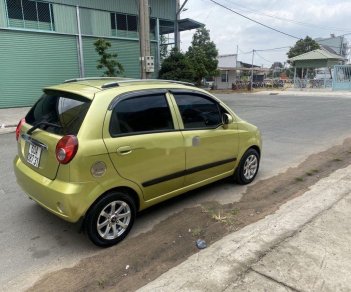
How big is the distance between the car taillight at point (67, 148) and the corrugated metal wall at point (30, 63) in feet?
50.1

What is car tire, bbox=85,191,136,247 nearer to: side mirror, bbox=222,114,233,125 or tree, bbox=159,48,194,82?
side mirror, bbox=222,114,233,125

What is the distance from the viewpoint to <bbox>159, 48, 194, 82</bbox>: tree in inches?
749

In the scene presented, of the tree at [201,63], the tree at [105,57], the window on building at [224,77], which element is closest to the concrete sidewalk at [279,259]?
the tree at [105,57]

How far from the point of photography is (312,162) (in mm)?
6477

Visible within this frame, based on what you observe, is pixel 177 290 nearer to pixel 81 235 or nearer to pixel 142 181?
pixel 142 181

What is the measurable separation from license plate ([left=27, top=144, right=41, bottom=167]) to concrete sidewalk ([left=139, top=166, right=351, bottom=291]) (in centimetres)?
175

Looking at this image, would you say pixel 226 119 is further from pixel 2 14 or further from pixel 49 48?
pixel 49 48

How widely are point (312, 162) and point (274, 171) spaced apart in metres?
1.09

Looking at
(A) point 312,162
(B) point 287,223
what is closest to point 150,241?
(B) point 287,223

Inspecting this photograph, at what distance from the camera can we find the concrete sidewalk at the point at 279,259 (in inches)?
101

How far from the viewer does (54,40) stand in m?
17.5

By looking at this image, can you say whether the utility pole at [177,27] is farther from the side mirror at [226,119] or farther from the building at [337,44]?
the building at [337,44]

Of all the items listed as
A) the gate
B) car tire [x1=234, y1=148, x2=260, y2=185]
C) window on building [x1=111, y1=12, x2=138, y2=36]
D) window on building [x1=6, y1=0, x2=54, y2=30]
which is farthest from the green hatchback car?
the gate

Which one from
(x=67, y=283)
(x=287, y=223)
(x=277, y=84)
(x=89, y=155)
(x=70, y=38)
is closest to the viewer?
(x=67, y=283)
